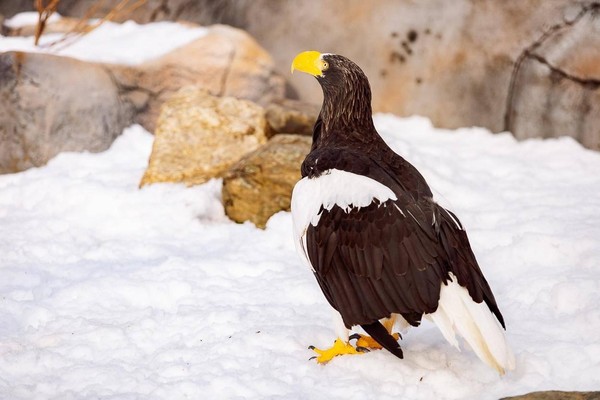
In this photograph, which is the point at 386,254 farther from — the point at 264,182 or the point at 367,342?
the point at 264,182

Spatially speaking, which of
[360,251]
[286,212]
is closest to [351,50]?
[286,212]

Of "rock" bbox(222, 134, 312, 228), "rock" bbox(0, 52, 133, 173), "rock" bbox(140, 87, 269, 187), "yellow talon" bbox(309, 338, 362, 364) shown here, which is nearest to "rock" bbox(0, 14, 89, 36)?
"rock" bbox(0, 52, 133, 173)

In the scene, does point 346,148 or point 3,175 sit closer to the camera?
point 346,148

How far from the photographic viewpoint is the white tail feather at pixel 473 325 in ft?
10.2

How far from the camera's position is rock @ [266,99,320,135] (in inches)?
240

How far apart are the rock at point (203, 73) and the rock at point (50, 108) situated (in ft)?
0.86

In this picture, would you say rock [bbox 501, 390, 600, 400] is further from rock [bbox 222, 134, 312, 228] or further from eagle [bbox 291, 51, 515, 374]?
rock [bbox 222, 134, 312, 228]

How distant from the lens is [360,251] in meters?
3.33

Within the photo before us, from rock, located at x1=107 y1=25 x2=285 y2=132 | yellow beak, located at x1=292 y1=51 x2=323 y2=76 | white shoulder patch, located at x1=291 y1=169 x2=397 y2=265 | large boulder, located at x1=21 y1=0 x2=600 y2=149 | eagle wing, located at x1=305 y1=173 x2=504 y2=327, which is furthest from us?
rock, located at x1=107 y1=25 x2=285 y2=132

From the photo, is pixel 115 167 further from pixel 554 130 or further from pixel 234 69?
pixel 554 130

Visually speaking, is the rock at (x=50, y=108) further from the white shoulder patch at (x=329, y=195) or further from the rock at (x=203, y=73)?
the white shoulder patch at (x=329, y=195)

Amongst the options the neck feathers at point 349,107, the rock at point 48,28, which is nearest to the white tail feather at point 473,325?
the neck feathers at point 349,107

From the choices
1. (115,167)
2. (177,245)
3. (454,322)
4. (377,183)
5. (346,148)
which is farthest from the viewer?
(115,167)

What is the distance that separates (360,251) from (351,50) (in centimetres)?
420
